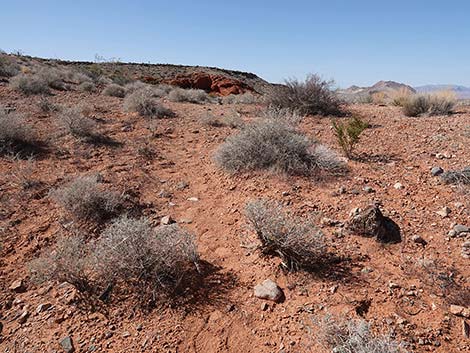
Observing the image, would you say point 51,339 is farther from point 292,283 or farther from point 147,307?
point 292,283

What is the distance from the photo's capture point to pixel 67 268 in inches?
109

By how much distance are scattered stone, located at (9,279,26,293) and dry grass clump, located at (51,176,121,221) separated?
3.12 ft

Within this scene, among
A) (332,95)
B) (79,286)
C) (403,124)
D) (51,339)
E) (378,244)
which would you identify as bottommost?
(51,339)

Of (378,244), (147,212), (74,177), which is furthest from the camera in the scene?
(74,177)

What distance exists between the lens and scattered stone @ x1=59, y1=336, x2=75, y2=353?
7.91ft

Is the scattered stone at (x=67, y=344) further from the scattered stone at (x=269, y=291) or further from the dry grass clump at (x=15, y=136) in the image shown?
the dry grass clump at (x=15, y=136)

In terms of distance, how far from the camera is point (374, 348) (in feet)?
6.41

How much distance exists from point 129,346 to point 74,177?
304cm

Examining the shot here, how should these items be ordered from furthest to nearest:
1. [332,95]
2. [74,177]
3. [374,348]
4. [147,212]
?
[332,95], [74,177], [147,212], [374,348]

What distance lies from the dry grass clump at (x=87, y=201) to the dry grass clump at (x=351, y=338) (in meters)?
2.58

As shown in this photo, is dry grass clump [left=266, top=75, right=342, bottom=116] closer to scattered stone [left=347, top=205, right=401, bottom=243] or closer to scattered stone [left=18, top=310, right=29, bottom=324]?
scattered stone [left=347, top=205, right=401, bottom=243]

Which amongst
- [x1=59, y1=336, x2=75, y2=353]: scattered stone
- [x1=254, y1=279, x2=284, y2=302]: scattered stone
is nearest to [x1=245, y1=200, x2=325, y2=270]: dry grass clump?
[x1=254, y1=279, x2=284, y2=302]: scattered stone

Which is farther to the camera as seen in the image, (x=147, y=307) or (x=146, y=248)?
(x=146, y=248)

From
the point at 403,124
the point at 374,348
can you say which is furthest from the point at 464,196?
the point at 403,124
